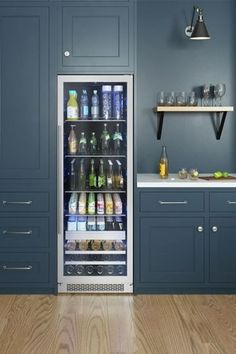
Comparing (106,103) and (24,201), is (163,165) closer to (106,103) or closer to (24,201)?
(106,103)

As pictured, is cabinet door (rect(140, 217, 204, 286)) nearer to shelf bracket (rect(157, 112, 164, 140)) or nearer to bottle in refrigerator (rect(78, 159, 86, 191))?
bottle in refrigerator (rect(78, 159, 86, 191))

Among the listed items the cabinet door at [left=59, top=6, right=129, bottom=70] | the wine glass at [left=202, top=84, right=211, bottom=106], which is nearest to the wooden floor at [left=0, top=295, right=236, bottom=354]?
the wine glass at [left=202, top=84, right=211, bottom=106]

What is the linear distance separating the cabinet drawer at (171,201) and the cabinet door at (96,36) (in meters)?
1.00

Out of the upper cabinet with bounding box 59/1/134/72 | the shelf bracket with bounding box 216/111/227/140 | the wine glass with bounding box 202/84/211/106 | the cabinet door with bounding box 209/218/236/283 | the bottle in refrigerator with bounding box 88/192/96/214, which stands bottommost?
the cabinet door with bounding box 209/218/236/283

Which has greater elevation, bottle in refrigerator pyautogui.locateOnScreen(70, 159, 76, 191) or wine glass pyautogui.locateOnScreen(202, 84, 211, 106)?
wine glass pyautogui.locateOnScreen(202, 84, 211, 106)

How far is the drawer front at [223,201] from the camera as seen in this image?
4.15 metres

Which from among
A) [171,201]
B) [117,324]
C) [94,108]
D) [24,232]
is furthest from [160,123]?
[117,324]

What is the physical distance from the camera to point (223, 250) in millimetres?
4168

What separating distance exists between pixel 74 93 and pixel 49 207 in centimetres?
87

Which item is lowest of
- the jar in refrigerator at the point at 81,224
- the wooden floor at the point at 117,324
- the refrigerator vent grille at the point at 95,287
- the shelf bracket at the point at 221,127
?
the wooden floor at the point at 117,324

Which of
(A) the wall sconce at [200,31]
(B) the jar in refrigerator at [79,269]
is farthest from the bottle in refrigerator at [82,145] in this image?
(A) the wall sconce at [200,31]

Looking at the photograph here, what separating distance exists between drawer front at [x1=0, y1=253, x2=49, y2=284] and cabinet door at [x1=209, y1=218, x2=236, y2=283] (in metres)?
1.24

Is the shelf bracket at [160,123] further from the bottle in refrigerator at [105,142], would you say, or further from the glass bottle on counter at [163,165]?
the bottle in refrigerator at [105,142]

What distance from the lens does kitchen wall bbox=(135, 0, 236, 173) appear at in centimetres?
470
